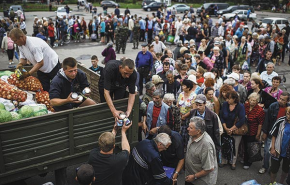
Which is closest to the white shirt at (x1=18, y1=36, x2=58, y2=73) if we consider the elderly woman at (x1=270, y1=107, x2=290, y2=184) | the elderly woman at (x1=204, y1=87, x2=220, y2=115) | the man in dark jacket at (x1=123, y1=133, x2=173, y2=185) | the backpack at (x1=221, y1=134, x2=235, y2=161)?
the man in dark jacket at (x1=123, y1=133, x2=173, y2=185)

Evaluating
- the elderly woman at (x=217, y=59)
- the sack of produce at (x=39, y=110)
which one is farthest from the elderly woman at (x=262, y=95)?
the sack of produce at (x=39, y=110)

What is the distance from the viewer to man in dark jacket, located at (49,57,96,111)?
4.54 m

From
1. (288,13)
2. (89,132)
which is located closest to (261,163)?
(89,132)

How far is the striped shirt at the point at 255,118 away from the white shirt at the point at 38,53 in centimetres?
428

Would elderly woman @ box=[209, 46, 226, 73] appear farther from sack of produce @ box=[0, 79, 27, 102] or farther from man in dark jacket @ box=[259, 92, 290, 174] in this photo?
sack of produce @ box=[0, 79, 27, 102]

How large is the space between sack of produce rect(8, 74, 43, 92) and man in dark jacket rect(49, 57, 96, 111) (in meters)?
0.87

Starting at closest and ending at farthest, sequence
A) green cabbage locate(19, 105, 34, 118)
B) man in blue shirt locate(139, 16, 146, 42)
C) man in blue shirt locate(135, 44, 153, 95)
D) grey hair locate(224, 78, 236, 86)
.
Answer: green cabbage locate(19, 105, 34, 118) < grey hair locate(224, 78, 236, 86) < man in blue shirt locate(135, 44, 153, 95) < man in blue shirt locate(139, 16, 146, 42)

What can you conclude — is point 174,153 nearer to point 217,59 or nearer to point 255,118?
point 255,118

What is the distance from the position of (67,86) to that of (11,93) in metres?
1.00

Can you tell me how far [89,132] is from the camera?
445cm

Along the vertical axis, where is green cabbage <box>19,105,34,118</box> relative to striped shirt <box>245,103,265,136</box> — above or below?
above

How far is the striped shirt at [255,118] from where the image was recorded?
6.22 metres

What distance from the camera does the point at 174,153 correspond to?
4.98m

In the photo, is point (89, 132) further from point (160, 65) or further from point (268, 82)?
point (268, 82)
